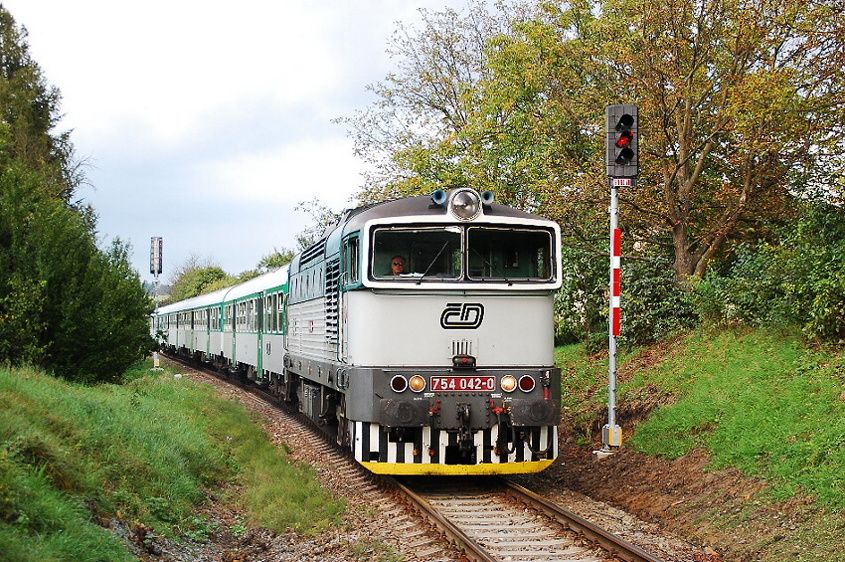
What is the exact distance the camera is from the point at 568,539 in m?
8.09

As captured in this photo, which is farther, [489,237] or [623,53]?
[623,53]

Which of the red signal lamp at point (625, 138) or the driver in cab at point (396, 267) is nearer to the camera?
the driver in cab at point (396, 267)

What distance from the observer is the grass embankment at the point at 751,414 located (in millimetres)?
8250

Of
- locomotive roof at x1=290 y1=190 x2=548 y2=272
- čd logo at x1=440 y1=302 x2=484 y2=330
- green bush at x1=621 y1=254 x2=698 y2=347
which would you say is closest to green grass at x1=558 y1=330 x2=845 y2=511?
green bush at x1=621 y1=254 x2=698 y2=347

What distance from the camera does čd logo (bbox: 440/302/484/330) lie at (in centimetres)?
1012

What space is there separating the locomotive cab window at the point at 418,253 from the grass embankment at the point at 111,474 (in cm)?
273

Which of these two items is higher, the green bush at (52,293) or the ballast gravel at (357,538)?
the green bush at (52,293)

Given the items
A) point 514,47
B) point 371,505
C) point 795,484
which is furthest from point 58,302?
point 795,484

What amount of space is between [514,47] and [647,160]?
3840mm

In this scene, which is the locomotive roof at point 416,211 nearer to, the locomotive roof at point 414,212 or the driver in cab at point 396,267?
the locomotive roof at point 414,212

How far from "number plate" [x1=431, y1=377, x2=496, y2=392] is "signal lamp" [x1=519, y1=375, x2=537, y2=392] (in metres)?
0.34

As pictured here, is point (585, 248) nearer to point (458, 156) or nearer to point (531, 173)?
point (531, 173)

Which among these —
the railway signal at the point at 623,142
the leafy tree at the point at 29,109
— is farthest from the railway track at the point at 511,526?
the leafy tree at the point at 29,109

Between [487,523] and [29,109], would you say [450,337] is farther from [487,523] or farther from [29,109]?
[29,109]
